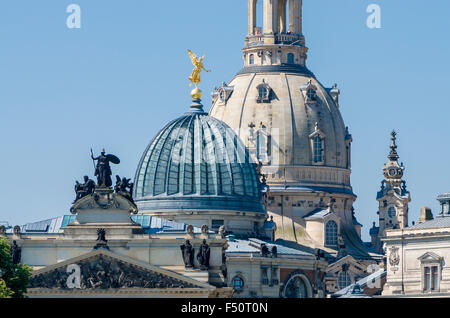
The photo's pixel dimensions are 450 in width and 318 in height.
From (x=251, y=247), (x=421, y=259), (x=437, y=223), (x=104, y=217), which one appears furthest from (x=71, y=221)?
(x=251, y=247)

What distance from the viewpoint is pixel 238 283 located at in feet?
611

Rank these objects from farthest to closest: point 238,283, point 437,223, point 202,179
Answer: point 202,179, point 238,283, point 437,223

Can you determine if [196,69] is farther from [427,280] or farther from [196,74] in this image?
A: [427,280]

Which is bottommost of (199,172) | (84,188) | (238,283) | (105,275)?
(105,275)

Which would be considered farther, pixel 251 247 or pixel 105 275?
pixel 251 247

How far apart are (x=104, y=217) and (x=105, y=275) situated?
5695 mm

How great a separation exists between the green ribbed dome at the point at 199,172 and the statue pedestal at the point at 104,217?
3171 cm

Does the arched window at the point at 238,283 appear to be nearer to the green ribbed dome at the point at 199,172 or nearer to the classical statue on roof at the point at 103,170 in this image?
the green ribbed dome at the point at 199,172

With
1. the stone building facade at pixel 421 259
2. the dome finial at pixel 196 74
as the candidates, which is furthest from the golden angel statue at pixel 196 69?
the stone building facade at pixel 421 259

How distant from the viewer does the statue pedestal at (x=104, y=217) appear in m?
157

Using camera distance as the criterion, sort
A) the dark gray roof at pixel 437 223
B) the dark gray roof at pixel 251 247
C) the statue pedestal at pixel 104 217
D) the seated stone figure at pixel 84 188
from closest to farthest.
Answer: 1. the seated stone figure at pixel 84 188
2. the statue pedestal at pixel 104 217
3. the dark gray roof at pixel 437 223
4. the dark gray roof at pixel 251 247

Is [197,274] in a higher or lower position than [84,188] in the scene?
lower

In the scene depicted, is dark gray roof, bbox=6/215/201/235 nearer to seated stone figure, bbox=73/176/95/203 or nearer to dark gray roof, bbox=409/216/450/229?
seated stone figure, bbox=73/176/95/203

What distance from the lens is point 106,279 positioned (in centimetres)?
15375
